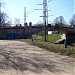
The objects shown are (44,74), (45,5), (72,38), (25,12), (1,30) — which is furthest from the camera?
(1,30)

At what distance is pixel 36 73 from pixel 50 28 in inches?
2185

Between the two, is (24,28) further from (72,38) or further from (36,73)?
(36,73)

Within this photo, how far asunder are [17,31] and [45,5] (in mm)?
57327

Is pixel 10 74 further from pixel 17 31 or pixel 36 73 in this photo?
pixel 17 31

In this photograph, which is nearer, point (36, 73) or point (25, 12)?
point (36, 73)

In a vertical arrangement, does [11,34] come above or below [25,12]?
below

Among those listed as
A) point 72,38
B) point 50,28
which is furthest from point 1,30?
point 72,38

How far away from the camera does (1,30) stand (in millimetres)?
109625

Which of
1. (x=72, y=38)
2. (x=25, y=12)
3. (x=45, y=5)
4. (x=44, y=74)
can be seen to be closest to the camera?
(x=44, y=74)

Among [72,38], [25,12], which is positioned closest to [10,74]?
[72,38]

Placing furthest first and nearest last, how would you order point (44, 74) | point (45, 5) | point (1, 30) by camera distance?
1. point (1, 30)
2. point (45, 5)
3. point (44, 74)

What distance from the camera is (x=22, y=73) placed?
12.7 metres

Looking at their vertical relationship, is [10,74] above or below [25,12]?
below

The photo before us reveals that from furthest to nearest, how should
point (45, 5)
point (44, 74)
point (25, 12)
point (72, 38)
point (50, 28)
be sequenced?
point (25, 12)
point (50, 28)
point (45, 5)
point (72, 38)
point (44, 74)
